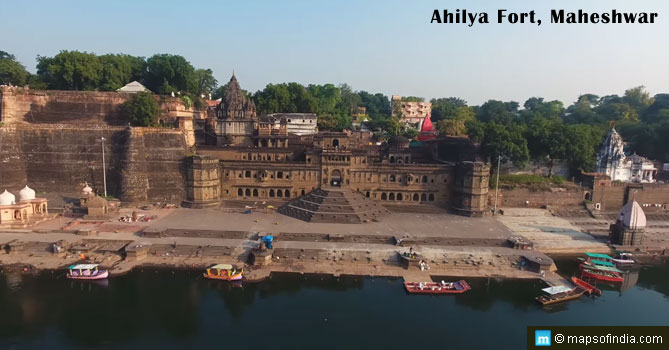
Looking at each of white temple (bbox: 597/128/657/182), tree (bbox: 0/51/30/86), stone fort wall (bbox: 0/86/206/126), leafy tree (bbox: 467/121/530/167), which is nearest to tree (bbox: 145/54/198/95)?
stone fort wall (bbox: 0/86/206/126)

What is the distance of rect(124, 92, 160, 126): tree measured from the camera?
39531 mm

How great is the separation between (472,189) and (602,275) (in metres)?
11.5

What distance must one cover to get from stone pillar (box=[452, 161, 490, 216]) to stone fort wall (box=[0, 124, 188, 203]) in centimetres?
2510

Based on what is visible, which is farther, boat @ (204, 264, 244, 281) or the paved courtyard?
the paved courtyard

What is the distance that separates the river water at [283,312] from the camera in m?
18.0

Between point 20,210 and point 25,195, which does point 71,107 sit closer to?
point 25,195

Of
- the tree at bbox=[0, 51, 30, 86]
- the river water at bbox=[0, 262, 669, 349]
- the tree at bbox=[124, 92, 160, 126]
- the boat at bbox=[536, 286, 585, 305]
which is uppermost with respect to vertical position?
the tree at bbox=[0, 51, 30, 86]

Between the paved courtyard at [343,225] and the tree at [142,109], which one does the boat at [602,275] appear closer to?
the paved courtyard at [343,225]

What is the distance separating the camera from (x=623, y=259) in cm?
2738

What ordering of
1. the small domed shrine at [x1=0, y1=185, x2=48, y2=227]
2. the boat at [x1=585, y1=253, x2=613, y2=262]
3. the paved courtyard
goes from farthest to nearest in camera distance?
the paved courtyard
the small domed shrine at [x1=0, y1=185, x2=48, y2=227]
the boat at [x1=585, y1=253, x2=613, y2=262]

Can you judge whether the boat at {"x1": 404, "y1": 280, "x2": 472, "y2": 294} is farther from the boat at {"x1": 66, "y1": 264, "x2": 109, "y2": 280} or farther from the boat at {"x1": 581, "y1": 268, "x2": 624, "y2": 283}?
the boat at {"x1": 66, "y1": 264, "x2": 109, "y2": 280}

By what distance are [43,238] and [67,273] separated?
5.98 meters

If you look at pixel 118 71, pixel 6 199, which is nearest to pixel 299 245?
pixel 6 199

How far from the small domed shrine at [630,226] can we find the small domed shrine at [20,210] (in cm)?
4449
